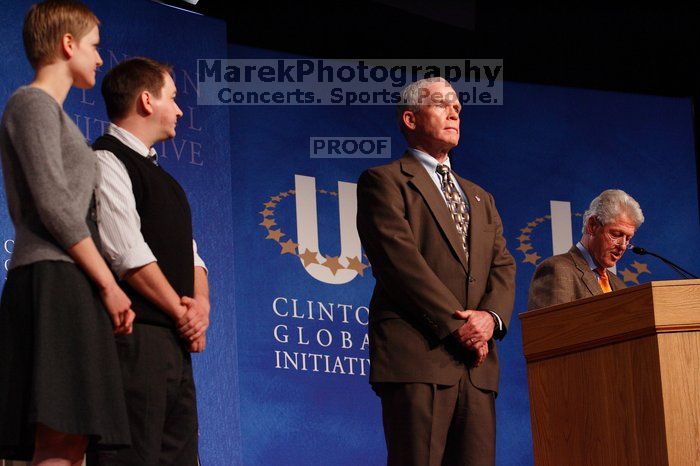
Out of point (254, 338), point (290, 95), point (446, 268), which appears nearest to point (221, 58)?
point (290, 95)

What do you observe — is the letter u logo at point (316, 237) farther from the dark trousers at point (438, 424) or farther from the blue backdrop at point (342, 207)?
the dark trousers at point (438, 424)

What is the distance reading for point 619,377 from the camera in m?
3.11

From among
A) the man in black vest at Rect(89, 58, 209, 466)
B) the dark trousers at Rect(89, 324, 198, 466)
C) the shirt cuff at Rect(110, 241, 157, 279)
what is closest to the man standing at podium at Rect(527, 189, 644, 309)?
the man in black vest at Rect(89, 58, 209, 466)

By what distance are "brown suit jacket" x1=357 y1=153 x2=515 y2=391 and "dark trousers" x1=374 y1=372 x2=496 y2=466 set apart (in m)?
0.04

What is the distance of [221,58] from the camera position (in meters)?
5.07

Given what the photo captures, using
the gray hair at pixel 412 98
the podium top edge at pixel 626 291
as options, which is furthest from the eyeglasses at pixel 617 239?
the gray hair at pixel 412 98

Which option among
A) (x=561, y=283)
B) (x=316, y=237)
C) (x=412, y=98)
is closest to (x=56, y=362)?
(x=412, y=98)

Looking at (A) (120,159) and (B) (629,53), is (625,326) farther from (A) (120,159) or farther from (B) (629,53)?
(B) (629,53)

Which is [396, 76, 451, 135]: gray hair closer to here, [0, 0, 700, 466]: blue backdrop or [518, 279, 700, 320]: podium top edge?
[518, 279, 700, 320]: podium top edge

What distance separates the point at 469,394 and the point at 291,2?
3.12 metres

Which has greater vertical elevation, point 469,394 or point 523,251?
point 523,251

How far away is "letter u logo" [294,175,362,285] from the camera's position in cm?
531

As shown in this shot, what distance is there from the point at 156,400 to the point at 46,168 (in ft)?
1.88

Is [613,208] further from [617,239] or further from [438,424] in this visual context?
[438,424]
